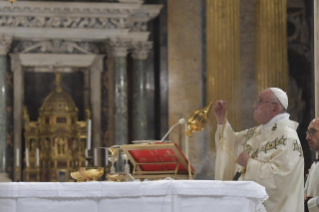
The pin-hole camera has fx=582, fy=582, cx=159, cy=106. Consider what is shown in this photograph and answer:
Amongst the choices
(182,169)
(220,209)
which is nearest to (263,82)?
(182,169)

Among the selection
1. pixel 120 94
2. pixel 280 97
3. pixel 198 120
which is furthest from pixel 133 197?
pixel 120 94

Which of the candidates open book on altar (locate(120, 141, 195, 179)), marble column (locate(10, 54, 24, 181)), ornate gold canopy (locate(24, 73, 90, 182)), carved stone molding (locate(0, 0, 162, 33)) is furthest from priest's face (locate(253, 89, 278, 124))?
marble column (locate(10, 54, 24, 181))

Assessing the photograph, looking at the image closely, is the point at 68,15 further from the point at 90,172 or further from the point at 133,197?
the point at 133,197

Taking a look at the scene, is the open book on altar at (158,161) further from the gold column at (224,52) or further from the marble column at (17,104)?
the marble column at (17,104)

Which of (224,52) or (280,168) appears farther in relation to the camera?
(224,52)

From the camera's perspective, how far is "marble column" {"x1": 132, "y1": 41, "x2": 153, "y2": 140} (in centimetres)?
1019

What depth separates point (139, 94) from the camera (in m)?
10.2

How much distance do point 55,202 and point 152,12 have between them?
672 cm

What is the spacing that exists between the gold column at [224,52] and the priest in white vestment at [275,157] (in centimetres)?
431

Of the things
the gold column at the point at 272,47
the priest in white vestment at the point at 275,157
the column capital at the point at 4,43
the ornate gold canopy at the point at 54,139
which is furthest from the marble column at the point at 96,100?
the priest in white vestment at the point at 275,157

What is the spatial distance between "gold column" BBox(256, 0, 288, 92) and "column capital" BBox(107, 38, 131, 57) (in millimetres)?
2361

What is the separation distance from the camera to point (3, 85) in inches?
378

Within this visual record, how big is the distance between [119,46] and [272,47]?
268 centimetres

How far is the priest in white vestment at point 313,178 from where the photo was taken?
16.0 feet
